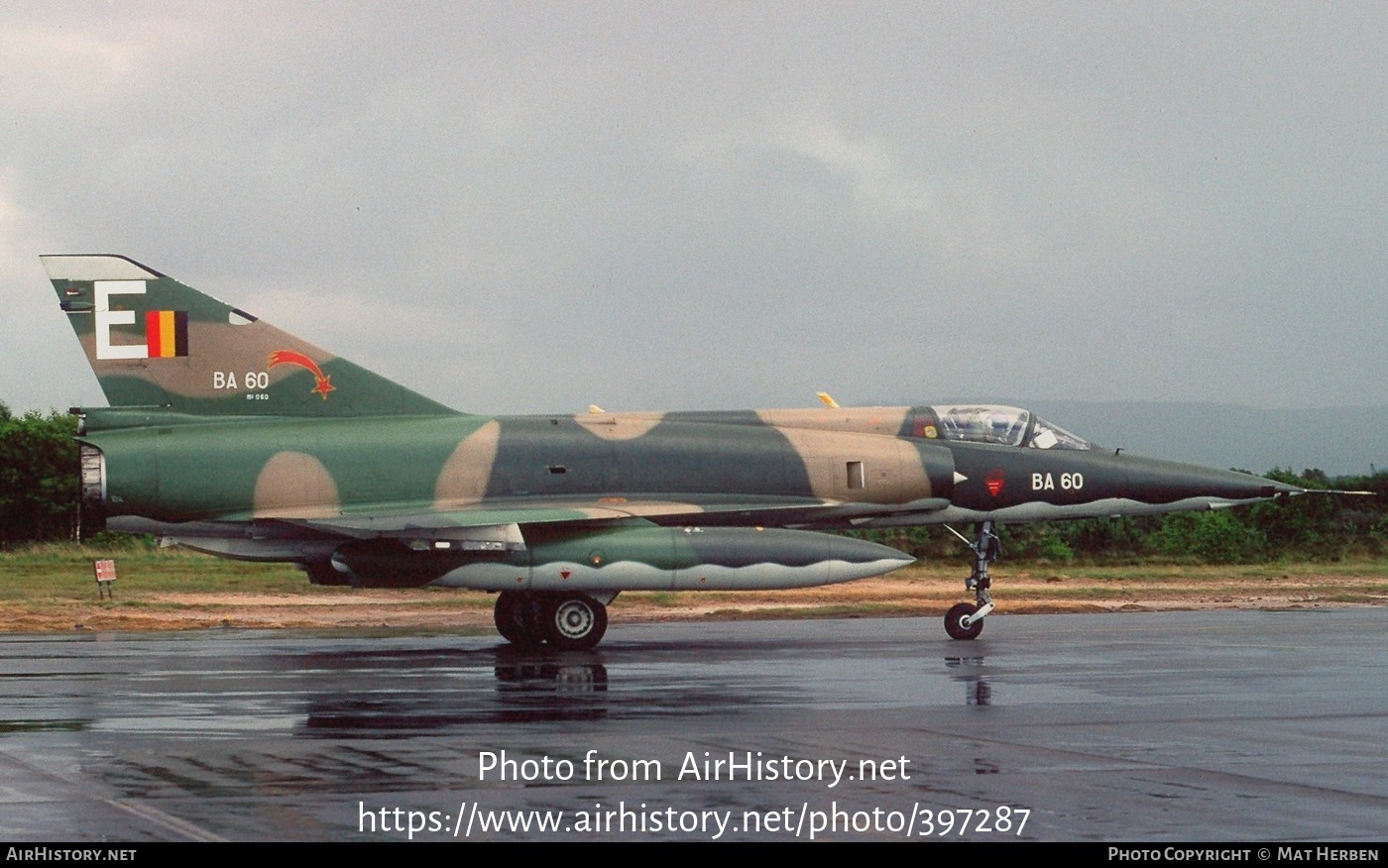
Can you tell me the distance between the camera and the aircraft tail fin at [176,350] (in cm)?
2278

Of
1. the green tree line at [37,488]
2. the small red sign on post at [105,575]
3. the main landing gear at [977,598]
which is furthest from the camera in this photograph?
the green tree line at [37,488]

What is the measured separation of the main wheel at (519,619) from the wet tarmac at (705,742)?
2.94 feet

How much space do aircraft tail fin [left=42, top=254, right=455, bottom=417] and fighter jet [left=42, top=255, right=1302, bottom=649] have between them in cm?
3

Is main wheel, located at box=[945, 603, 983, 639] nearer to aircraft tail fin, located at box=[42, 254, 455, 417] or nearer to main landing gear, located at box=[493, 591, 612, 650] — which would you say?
main landing gear, located at box=[493, 591, 612, 650]

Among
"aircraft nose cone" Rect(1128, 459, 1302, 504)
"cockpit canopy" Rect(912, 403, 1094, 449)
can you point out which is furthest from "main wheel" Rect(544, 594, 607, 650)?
"aircraft nose cone" Rect(1128, 459, 1302, 504)

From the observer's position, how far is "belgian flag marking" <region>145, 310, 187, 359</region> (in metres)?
22.8

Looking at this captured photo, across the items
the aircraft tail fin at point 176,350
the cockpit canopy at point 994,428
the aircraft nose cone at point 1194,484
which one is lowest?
the aircraft nose cone at point 1194,484

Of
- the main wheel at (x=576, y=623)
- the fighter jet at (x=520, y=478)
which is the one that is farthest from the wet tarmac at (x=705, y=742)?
the fighter jet at (x=520, y=478)

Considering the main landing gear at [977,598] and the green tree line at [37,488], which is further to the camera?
the green tree line at [37,488]

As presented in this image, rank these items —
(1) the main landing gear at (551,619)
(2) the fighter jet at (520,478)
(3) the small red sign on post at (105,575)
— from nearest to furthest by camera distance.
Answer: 1. (2) the fighter jet at (520,478)
2. (1) the main landing gear at (551,619)
3. (3) the small red sign on post at (105,575)

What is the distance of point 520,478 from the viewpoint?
23.1 metres

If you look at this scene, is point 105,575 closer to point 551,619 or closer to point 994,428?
point 551,619

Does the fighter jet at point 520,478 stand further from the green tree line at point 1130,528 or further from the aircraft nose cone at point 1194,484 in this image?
the green tree line at point 1130,528

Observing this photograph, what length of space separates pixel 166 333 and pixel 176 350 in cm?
25
